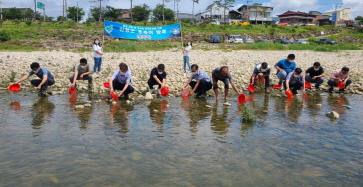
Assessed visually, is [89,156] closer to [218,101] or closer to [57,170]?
[57,170]

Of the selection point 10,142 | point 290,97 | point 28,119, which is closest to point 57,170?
point 10,142

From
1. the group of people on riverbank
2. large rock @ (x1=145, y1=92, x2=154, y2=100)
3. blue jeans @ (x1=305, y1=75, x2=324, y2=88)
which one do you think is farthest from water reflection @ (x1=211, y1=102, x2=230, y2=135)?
blue jeans @ (x1=305, y1=75, x2=324, y2=88)

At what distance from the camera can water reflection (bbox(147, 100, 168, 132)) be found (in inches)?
262

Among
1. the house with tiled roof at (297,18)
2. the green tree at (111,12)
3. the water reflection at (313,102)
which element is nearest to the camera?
the water reflection at (313,102)

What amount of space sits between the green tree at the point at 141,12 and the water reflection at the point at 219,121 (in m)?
Answer: 64.2

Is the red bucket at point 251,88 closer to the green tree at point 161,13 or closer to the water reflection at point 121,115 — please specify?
the water reflection at point 121,115

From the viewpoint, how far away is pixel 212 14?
86375 millimetres

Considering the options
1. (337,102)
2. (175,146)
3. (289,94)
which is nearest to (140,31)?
(289,94)

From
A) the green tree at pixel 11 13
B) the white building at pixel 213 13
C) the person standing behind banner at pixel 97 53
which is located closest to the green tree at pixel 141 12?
the white building at pixel 213 13

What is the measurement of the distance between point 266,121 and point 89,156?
399cm

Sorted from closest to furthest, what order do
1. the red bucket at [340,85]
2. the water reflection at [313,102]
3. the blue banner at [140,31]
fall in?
the water reflection at [313,102], the red bucket at [340,85], the blue banner at [140,31]

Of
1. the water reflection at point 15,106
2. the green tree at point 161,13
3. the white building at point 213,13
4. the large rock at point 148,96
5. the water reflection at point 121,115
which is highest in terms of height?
the white building at point 213,13

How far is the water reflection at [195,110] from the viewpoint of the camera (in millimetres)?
6588

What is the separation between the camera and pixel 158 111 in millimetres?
7680
